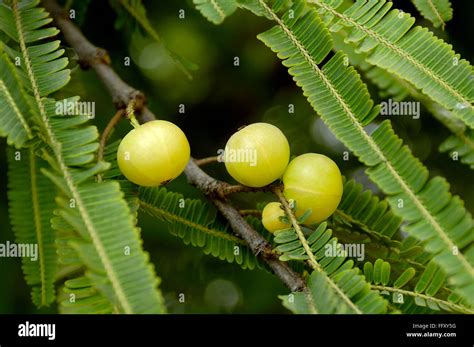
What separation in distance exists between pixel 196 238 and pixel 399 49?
1.67 ft

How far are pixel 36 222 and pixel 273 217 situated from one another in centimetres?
49

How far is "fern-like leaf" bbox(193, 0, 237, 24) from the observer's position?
0.92 metres

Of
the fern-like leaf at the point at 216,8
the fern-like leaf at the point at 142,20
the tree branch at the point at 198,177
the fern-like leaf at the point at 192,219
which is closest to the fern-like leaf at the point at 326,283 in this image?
the tree branch at the point at 198,177

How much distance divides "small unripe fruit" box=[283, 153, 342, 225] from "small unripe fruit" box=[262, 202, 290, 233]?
30mm

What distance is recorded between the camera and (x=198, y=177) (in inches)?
45.1

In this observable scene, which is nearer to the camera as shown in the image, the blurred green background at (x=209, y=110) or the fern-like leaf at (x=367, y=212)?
the fern-like leaf at (x=367, y=212)

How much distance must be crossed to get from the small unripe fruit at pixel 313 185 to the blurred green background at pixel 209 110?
0.44 metres

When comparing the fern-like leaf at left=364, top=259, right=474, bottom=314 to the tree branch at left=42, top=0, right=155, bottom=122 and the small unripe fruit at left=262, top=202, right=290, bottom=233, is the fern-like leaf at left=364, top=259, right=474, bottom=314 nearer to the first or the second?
the small unripe fruit at left=262, top=202, right=290, bottom=233

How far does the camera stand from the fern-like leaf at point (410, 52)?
3.10 feet

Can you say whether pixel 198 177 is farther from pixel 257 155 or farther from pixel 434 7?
pixel 434 7

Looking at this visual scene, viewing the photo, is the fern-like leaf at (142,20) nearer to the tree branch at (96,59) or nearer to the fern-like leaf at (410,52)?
the tree branch at (96,59)
